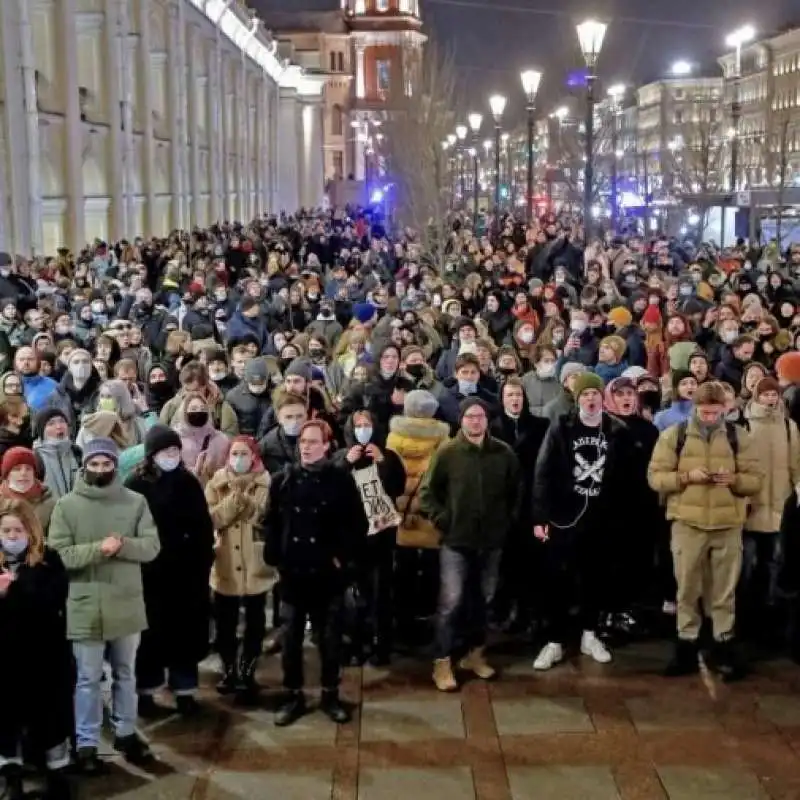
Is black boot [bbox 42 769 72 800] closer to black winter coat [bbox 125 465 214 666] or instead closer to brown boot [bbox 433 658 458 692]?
black winter coat [bbox 125 465 214 666]

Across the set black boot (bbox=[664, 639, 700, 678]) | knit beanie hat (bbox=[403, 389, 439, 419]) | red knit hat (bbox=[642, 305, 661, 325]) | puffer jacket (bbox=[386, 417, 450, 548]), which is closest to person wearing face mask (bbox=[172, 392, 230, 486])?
puffer jacket (bbox=[386, 417, 450, 548])

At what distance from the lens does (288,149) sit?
75.0 m

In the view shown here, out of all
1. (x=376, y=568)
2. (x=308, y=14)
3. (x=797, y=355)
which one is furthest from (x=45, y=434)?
(x=308, y=14)

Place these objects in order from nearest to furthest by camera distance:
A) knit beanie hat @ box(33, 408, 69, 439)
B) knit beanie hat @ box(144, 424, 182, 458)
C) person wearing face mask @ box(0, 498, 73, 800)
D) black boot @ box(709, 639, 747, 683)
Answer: person wearing face mask @ box(0, 498, 73, 800)
knit beanie hat @ box(144, 424, 182, 458)
black boot @ box(709, 639, 747, 683)
knit beanie hat @ box(33, 408, 69, 439)

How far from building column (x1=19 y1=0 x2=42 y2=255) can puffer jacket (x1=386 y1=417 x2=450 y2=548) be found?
19.0 metres

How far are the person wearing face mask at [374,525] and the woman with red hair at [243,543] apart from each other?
57cm

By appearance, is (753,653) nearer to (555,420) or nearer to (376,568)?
(555,420)

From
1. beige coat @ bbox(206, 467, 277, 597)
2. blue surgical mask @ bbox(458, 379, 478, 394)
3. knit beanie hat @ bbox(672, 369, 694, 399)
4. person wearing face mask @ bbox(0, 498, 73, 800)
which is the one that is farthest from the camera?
blue surgical mask @ bbox(458, 379, 478, 394)

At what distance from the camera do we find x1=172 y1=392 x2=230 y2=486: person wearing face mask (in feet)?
27.3

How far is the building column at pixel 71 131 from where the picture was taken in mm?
29922

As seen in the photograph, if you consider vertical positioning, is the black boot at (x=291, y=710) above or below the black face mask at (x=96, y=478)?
below

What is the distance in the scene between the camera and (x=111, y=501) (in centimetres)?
684

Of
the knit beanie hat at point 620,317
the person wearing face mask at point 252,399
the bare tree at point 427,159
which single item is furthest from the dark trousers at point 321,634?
the bare tree at point 427,159

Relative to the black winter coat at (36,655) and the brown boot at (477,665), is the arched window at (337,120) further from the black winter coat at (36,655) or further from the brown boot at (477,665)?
the black winter coat at (36,655)
